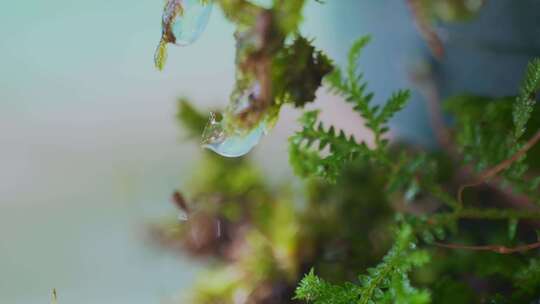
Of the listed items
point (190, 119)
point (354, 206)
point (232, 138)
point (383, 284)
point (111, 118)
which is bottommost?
point (383, 284)

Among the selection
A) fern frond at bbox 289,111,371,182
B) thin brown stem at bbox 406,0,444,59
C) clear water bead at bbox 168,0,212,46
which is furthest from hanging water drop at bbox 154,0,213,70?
thin brown stem at bbox 406,0,444,59

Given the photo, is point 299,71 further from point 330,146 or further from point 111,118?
point 111,118

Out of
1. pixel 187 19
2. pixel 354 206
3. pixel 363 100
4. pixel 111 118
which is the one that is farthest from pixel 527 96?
pixel 111 118

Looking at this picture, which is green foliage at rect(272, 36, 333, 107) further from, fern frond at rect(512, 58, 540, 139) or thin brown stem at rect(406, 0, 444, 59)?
thin brown stem at rect(406, 0, 444, 59)

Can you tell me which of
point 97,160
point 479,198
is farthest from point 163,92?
point 479,198

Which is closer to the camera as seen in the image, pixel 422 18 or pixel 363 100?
pixel 363 100

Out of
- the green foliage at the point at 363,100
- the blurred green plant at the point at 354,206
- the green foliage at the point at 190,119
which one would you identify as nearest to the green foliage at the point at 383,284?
the blurred green plant at the point at 354,206
